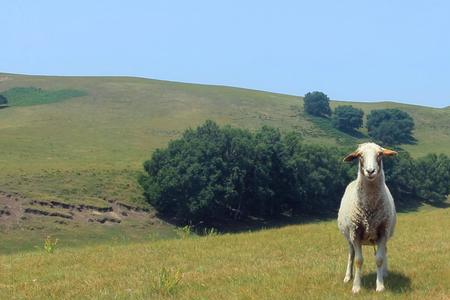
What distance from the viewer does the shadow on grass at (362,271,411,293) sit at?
34.8 feet

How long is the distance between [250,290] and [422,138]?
480 ft

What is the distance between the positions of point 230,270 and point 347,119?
144 metres

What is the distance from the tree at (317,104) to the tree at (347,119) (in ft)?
22.4

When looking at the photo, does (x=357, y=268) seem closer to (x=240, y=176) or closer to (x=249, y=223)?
(x=240, y=176)

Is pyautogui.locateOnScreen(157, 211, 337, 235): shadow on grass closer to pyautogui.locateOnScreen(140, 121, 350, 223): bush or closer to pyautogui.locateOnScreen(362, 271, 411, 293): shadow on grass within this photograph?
pyautogui.locateOnScreen(140, 121, 350, 223): bush

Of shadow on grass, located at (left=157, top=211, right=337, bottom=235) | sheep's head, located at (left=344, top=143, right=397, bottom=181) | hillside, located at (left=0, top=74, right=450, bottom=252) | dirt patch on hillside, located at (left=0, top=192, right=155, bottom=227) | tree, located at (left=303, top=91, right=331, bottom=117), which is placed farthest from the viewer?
tree, located at (left=303, top=91, right=331, bottom=117)

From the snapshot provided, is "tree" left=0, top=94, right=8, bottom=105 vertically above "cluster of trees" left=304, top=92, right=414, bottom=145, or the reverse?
"cluster of trees" left=304, top=92, right=414, bottom=145

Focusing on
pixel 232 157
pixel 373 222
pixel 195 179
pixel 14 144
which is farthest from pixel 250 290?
pixel 14 144

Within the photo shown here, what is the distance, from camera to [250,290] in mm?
10641

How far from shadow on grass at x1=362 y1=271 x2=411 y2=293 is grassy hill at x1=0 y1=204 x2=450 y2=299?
0.06ft

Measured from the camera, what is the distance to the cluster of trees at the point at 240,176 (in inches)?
2940

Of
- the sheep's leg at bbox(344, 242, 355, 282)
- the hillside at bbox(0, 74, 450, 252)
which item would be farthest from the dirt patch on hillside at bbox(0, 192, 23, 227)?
the sheep's leg at bbox(344, 242, 355, 282)

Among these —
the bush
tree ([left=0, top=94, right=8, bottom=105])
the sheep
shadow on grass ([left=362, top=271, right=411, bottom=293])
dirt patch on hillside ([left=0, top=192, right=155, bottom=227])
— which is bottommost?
dirt patch on hillside ([left=0, top=192, right=155, bottom=227])

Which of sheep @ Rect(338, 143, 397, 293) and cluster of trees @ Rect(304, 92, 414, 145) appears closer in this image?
sheep @ Rect(338, 143, 397, 293)
